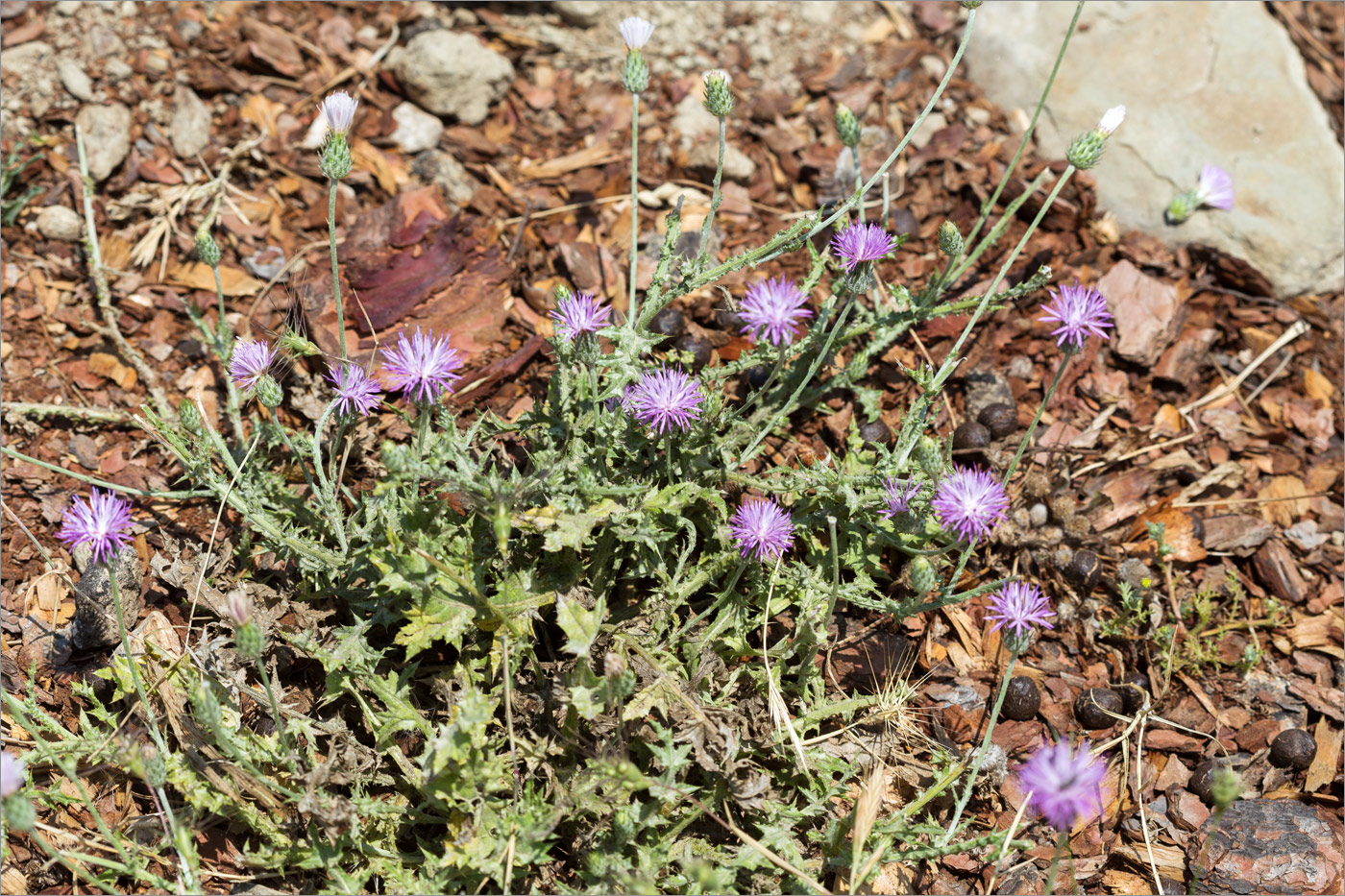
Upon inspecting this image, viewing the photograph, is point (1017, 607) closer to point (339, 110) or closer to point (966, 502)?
point (966, 502)

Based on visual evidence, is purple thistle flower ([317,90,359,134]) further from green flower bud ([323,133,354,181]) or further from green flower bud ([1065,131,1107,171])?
green flower bud ([1065,131,1107,171])

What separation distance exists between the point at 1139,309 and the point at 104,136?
4.70 m

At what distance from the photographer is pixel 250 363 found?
10.1ft

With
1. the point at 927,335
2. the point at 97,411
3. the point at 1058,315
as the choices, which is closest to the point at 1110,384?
the point at 927,335

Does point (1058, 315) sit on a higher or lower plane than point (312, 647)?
higher

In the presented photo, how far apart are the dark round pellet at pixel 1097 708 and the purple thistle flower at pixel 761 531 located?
4.24ft

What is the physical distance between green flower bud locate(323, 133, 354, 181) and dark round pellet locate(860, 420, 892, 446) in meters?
2.07

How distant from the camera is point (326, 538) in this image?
3318 millimetres

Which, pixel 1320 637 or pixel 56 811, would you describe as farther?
pixel 1320 637

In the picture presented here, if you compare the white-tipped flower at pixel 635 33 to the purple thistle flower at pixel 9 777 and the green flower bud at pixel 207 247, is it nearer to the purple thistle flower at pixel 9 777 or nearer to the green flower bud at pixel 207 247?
the green flower bud at pixel 207 247

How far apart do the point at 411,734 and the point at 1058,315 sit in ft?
7.87

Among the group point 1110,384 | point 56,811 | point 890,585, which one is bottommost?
point 56,811

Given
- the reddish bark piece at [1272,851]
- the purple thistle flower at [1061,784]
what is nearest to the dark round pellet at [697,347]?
the purple thistle flower at [1061,784]

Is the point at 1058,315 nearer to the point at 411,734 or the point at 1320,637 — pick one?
the point at 1320,637
